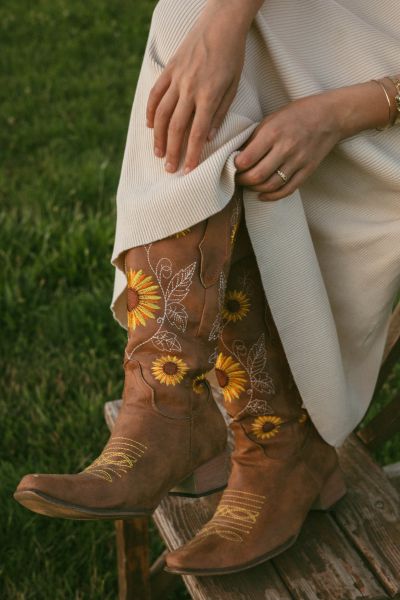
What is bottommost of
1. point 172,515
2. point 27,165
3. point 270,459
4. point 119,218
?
point 27,165

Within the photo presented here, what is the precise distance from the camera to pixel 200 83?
140cm

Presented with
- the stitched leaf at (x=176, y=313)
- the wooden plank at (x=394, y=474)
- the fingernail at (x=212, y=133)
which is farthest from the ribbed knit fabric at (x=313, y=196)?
the wooden plank at (x=394, y=474)

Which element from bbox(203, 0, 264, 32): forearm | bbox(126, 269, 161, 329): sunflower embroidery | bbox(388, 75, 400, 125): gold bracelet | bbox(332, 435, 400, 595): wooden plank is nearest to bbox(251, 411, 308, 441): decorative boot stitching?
bbox(332, 435, 400, 595): wooden plank

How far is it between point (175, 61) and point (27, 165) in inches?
93.6

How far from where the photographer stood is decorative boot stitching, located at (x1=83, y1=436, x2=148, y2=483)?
136 cm

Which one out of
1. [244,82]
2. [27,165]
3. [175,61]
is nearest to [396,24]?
[244,82]

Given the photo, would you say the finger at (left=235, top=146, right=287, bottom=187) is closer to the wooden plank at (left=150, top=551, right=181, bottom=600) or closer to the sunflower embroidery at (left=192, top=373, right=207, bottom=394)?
the sunflower embroidery at (left=192, top=373, right=207, bottom=394)

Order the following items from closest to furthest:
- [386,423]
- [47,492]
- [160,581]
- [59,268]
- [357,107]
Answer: [47,492]
[357,107]
[386,423]
[160,581]
[59,268]

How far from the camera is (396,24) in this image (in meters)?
1.58

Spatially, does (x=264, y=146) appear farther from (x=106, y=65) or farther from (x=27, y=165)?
(x=106, y=65)

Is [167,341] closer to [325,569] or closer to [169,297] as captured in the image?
[169,297]

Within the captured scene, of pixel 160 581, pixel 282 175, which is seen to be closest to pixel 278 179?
pixel 282 175

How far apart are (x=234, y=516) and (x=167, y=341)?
0.37m

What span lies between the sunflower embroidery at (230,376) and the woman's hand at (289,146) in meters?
0.32
